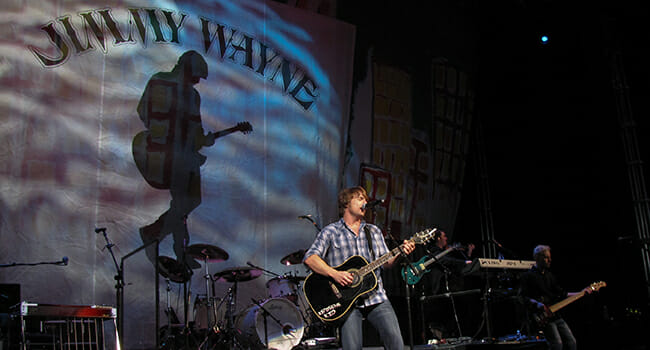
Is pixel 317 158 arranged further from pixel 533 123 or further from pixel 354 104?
pixel 533 123

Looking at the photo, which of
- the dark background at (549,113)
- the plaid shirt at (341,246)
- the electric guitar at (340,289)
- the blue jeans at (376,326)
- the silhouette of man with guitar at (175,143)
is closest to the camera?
the blue jeans at (376,326)

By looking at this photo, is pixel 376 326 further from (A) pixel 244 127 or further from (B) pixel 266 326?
(A) pixel 244 127

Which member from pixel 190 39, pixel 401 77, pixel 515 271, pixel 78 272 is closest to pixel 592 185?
pixel 515 271

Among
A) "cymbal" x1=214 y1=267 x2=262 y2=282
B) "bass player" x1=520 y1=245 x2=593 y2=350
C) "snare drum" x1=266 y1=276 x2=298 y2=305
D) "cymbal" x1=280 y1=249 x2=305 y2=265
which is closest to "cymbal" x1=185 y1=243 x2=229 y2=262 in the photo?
"cymbal" x1=214 y1=267 x2=262 y2=282

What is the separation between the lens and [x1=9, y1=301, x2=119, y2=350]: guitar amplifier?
447 centimetres

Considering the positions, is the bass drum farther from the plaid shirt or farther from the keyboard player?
the plaid shirt

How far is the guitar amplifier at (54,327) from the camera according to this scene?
14.7ft

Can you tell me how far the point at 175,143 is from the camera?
7836mm

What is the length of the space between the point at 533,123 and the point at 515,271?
340cm

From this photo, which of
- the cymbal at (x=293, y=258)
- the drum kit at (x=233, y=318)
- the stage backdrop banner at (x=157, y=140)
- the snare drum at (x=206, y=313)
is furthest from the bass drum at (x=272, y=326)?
the stage backdrop banner at (x=157, y=140)

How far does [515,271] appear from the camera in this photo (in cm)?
857

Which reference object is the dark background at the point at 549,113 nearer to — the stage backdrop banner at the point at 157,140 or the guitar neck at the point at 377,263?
the stage backdrop banner at the point at 157,140

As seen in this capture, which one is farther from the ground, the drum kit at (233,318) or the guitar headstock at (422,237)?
the guitar headstock at (422,237)

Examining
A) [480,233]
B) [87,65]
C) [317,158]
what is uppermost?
[87,65]
